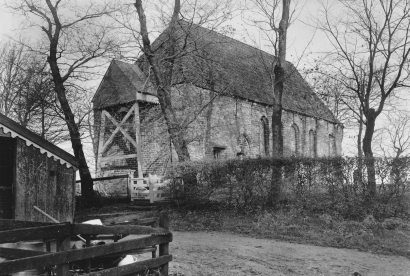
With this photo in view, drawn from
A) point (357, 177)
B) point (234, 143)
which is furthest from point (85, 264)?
point (234, 143)

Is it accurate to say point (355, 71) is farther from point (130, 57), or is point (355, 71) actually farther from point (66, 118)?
point (66, 118)

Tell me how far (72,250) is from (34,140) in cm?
914

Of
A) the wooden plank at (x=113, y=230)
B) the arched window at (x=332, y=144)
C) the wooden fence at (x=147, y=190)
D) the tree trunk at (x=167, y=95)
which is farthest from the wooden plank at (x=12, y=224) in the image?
the arched window at (x=332, y=144)

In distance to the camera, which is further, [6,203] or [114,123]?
[114,123]

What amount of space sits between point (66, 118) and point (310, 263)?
53.1 ft

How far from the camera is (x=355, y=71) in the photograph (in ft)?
65.8

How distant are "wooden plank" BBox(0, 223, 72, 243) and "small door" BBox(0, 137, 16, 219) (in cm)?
884

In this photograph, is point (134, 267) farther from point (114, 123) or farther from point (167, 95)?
point (114, 123)

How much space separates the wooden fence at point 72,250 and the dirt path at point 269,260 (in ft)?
4.86

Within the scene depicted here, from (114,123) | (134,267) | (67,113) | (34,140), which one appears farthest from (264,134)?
(134,267)

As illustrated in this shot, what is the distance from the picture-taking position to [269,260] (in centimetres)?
973

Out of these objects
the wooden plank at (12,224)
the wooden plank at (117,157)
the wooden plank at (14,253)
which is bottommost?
the wooden plank at (14,253)

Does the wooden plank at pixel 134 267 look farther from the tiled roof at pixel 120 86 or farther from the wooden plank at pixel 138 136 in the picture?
the tiled roof at pixel 120 86

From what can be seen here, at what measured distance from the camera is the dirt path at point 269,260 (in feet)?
28.9
